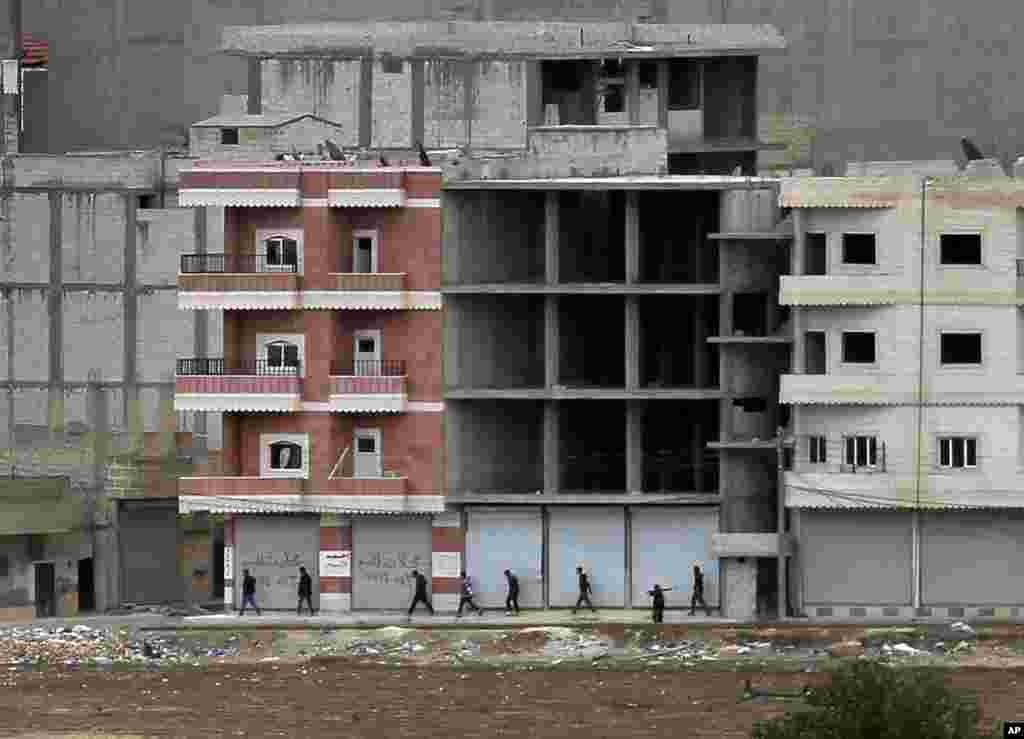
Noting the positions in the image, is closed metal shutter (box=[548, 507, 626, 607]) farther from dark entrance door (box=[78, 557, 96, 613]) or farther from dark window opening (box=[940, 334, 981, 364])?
dark entrance door (box=[78, 557, 96, 613])

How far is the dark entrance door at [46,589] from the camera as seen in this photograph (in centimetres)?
10500

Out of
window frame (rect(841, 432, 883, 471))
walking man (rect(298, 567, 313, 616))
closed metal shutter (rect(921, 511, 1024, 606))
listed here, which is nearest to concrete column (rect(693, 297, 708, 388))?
window frame (rect(841, 432, 883, 471))

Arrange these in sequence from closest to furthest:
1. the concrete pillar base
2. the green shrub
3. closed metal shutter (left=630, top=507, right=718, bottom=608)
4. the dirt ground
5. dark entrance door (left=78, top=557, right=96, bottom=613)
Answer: the green shrub, the dirt ground, the concrete pillar base, closed metal shutter (left=630, top=507, right=718, bottom=608), dark entrance door (left=78, top=557, right=96, bottom=613)

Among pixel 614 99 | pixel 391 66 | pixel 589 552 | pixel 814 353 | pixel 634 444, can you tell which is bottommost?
pixel 589 552

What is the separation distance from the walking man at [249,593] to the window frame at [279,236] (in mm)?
8056

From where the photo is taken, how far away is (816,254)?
9494 cm

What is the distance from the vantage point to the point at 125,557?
10612cm

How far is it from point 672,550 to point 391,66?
19013 millimetres

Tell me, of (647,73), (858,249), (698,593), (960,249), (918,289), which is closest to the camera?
(918,289)

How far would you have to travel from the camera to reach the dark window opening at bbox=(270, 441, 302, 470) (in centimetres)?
9744

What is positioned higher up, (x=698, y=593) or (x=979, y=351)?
(x=979, y=351)

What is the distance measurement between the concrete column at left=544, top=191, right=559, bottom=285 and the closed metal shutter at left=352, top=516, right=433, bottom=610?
715 cm

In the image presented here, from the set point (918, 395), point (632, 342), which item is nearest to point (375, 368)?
point (632, 342)

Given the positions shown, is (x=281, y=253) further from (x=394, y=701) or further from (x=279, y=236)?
(x=394, y=701)
